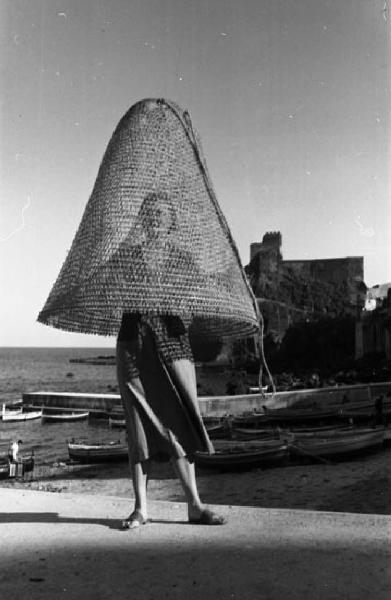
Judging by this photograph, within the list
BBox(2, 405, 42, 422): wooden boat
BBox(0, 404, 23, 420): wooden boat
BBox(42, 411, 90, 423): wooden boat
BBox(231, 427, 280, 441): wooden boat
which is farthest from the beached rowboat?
BBox(231, 427, 280, 441): wooden boat

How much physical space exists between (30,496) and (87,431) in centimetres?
2537

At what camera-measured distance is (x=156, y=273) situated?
10.8 feet

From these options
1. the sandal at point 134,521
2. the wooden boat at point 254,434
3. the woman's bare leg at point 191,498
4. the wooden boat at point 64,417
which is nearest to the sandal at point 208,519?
the woman's bare leg at point 191,498

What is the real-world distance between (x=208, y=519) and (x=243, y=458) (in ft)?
43.4

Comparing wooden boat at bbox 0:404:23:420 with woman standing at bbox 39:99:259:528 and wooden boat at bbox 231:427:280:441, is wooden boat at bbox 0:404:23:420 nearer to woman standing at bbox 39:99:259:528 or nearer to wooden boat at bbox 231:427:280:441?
wooden boat at bbox 231:427:280:441

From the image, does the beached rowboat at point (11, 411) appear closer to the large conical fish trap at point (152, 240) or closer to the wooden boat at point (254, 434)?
the wooden boat at point (254, 434)

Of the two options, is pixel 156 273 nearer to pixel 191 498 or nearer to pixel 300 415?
pixel 191 498

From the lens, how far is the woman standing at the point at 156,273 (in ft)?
11.0

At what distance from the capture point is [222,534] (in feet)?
10.9

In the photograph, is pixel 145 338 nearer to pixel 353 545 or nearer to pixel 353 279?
pixel 353 545

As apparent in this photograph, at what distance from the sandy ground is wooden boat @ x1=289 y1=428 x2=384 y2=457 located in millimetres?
341

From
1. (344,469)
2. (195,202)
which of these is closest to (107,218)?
(195,202)

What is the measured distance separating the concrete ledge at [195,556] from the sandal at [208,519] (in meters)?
0.06

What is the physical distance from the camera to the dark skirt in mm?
3605
